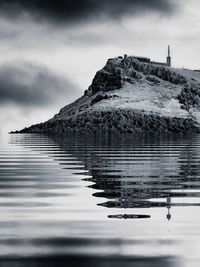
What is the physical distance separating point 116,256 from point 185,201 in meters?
8.58

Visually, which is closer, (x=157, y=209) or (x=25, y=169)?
(x=157, y=209)

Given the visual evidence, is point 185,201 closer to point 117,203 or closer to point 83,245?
point 117,203

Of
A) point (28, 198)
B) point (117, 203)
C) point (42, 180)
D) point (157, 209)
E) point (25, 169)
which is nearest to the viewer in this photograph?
point (157, 209)

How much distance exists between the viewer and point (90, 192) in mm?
24750

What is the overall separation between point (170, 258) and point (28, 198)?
10502 millimetres

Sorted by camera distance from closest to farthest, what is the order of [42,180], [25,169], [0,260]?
[0,260] < [42,180] < [25,169]

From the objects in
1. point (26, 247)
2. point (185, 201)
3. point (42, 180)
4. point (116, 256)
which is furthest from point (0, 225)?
point (42, 180)

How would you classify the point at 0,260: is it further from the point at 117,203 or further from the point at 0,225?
the point at 117,203

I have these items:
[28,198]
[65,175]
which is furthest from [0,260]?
[65,175]

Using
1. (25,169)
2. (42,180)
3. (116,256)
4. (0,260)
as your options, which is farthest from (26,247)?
(25,169)

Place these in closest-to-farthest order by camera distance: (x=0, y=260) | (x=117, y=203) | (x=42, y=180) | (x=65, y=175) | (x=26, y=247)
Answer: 1. (x=0, y=260)
2. (x=26, y=247)
3. (x=117, y=203)
4. (x=42, y=180)
5. (x=65, y=175)

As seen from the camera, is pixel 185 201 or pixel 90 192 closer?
→ pixel 185 201

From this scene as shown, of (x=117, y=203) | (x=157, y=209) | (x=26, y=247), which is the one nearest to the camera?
(x=26, y=247)

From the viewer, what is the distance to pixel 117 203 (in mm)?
21109
